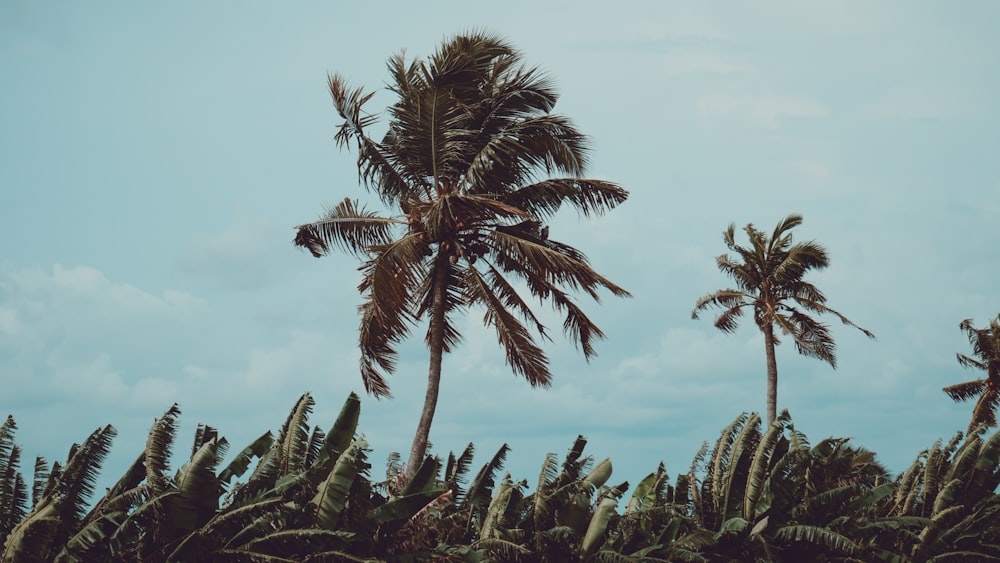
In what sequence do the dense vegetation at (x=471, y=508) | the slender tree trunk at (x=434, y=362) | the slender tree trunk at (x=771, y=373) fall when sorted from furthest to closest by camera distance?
the slender tree trunk at (x=771, y=373) → the slender tree trunk at (x=434, y=362) → the dense vegetation at (x=471, y=508)

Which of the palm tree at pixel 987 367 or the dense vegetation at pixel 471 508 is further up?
the palm tree at pixel 987 367

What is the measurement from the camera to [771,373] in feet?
115

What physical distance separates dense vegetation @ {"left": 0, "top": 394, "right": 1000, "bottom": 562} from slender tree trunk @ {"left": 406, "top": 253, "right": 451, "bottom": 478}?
7.99 feet

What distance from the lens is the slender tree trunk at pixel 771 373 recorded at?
Answer: 34.8 meters

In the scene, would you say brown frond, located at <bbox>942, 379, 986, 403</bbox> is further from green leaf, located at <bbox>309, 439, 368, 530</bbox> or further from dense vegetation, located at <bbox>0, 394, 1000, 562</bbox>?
green leaf, located at <bbox>309, 439, 368, 530</bbox>

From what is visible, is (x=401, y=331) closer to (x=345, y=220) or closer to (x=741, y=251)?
(x=345, y=220)

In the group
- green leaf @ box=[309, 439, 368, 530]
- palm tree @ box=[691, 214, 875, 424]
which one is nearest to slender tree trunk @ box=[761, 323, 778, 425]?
palm tree @ box=[691, 214, 875, 424]

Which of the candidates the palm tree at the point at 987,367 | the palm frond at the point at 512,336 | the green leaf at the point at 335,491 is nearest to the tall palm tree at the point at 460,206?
the palm frond at the point at 512,336

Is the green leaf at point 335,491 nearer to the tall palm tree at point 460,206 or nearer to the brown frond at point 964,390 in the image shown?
the tall palm tree at point 460,206

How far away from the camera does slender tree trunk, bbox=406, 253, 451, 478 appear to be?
68.1 feet

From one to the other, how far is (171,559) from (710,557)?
9062 mm

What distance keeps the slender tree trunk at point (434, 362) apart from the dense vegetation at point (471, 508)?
7.99 feet

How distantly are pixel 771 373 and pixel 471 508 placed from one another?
21.8 meters

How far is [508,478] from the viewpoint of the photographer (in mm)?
15445
